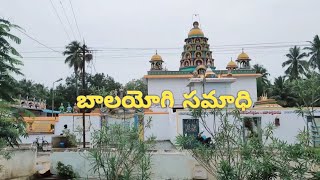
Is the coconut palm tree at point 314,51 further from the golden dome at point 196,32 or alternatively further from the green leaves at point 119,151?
the green leaves at point 119,151

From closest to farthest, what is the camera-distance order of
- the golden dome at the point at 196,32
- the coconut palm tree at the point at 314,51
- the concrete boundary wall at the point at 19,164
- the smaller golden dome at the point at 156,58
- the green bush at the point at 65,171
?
the concrete boundary wall at the point at 19,164 < the green bush at the point at 65,171 < the smaller golden dome at the point at 156,58 < the golden dome at the point at 196,32 < the coconut palm tree at the point at 314,51

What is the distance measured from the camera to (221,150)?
9.35 meters

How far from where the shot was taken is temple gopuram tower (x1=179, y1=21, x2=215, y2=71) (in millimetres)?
41969

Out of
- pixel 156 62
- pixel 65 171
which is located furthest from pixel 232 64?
pixel 65 171

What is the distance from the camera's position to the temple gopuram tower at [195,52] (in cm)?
4197

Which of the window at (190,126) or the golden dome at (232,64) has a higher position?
the golden dome at (232,64)

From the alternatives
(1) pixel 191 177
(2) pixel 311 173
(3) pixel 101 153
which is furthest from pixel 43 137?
(2) pixel 311 173

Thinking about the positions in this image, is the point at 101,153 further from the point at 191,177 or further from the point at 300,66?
the point at 300,66

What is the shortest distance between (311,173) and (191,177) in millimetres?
7069

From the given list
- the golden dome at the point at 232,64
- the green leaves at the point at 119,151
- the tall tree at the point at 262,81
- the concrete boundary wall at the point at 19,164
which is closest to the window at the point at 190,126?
the concrete boundary wall at the point at 19,164

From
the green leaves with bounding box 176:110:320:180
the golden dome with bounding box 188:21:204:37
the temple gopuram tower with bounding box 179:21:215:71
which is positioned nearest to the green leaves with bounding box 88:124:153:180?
the green leaves with bounding box 176:110:320:180

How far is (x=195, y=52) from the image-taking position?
42312 millimetres

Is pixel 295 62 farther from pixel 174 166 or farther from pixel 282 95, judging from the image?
pixel 174 166

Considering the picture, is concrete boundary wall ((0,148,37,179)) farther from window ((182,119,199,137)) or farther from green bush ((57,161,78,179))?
window ((182,119,199,137))
